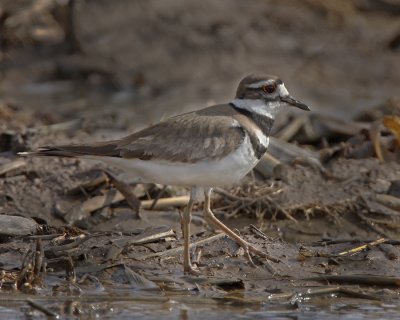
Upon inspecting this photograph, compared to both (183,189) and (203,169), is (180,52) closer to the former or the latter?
(183,189)

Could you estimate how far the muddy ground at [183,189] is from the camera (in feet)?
24.1

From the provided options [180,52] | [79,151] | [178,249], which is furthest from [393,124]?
[180,52]

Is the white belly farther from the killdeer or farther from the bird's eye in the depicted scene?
the bird's eye

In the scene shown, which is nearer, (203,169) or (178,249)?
(203,169)

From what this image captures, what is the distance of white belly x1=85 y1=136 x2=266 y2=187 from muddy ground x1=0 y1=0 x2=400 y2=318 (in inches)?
25.6

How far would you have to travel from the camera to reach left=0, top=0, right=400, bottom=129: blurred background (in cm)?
1399

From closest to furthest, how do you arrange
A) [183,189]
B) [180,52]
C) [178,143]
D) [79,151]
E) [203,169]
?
[203,169] < [178,143] < [79,151] < [183,189] < [180,52]

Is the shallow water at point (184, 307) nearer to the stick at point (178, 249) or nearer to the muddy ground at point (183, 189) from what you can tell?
the muddy ground at point (183, 189)

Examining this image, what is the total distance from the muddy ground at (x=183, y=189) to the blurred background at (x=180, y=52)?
0.03 m

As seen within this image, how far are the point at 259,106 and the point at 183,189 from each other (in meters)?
1.84

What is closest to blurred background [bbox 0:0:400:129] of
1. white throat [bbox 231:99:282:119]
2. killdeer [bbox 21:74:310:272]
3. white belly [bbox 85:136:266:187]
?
white throat [bbox 231:99:282:119]

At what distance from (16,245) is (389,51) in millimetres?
8898

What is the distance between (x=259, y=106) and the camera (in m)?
7.99

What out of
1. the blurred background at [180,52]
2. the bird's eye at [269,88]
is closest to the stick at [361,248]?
the bird's eye at [269,88]
